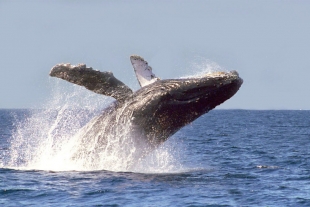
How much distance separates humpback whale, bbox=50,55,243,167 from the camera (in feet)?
47.3

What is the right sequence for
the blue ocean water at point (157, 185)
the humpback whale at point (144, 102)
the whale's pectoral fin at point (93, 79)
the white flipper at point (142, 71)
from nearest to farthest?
the blue ocean water at point (157, 185), the whale's pectoral fin at point (93, 79), the humpback whale at point (144, 102), the white flipper at point (142, 71)

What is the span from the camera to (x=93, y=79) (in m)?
14.4

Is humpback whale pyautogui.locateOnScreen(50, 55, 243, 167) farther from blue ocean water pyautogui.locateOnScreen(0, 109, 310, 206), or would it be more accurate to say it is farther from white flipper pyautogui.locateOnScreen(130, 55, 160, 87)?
blue ocean water pyautogui.locateOnScreen(0, 109, 310, 206)

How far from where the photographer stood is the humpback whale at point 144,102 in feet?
47.3

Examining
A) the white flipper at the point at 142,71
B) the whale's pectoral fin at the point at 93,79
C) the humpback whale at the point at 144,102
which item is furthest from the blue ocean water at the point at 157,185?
the white flipper at the point at 142,71

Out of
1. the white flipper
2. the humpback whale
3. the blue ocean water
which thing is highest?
the white flipper

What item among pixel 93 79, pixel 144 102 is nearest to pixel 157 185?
pixel 144 102

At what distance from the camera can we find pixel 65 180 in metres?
14.3

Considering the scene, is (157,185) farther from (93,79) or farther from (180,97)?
(93,79)

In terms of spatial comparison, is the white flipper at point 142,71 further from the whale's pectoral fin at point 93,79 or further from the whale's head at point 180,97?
the whale's pectoral fin at point 93,79

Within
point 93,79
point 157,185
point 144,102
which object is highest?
point 93,79

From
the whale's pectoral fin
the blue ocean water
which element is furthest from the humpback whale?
the blue ocean water

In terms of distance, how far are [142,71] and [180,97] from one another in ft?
4.16

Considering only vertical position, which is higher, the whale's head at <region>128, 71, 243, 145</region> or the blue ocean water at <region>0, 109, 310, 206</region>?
the whale's head at <region>128, 71, 243, 145</region>
